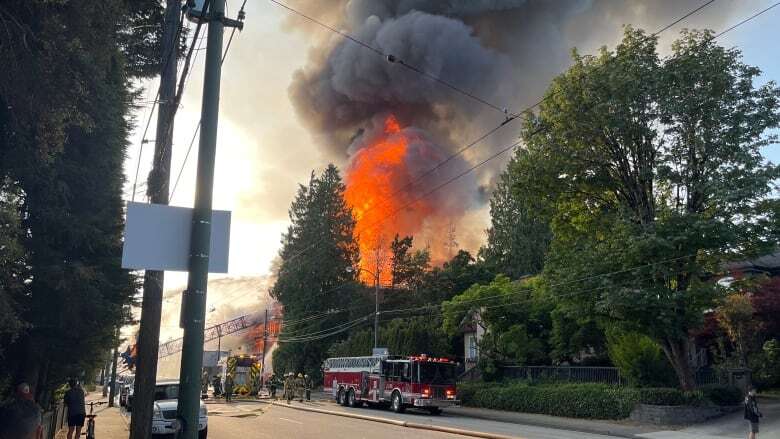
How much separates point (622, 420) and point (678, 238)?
25.3 ft

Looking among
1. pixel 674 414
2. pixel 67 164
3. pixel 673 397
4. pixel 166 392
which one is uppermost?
pixel 67 164

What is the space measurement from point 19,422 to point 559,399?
76.5 ft

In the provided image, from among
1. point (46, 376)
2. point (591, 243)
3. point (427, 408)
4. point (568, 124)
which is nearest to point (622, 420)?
point (591, 243)

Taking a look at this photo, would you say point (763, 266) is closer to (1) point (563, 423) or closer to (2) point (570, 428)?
(1) point (563, 423)

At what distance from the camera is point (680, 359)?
23.5 meters

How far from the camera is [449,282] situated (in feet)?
206

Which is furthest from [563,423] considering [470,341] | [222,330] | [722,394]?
[222,330]

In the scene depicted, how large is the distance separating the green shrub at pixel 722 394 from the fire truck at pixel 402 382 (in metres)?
11.1

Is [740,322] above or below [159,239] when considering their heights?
above

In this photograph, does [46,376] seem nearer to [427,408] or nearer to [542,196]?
[427,408]

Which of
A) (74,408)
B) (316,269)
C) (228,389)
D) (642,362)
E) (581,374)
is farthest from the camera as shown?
(316,269)

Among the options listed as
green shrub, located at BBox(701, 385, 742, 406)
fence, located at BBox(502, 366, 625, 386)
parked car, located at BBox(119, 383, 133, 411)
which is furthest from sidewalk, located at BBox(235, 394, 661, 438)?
parked car, located at BBox(119, 383, 133, 411)

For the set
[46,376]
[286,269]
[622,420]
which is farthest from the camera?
[286,269]

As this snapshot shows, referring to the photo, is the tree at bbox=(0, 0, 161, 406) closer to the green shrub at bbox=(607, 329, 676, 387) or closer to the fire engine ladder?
the green shrub at bbox=(607, 329, 676, 387)
